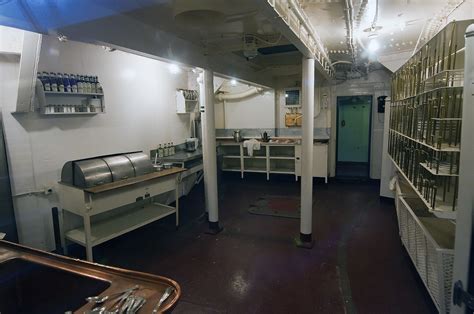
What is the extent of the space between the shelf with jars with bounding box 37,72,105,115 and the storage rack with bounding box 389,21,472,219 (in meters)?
3.32

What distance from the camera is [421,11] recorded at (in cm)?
280

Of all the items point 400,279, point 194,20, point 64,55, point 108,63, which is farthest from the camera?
point 108,63

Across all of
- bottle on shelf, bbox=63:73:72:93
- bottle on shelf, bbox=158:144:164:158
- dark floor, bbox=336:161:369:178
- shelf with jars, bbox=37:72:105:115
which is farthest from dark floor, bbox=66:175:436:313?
dark floor, bbox=336:161:369:178

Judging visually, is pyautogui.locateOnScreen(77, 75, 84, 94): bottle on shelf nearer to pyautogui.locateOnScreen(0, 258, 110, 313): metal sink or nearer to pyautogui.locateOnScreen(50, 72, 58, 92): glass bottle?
pyautogui.locateOnScreen(50, 72, 58, 92): glass bottle

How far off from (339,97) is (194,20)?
5124mm

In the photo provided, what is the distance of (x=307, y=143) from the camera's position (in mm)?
3184

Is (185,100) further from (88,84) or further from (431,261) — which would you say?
(431,261)

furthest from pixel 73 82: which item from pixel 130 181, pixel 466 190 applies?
pixel 466 190

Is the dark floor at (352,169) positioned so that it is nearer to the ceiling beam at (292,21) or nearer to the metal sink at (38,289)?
the ceiling beam at (292,21)

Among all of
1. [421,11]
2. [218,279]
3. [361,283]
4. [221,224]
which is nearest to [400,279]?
[361,283]

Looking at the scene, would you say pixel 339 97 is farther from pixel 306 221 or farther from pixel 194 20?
pixel 194 20

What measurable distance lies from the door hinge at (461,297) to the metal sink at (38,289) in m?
2.02

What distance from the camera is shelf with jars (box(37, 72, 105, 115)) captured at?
9.35ft

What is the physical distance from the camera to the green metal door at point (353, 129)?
22.7 feet
